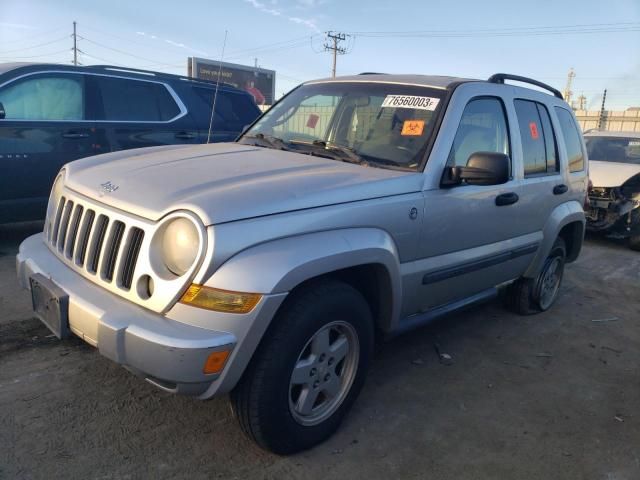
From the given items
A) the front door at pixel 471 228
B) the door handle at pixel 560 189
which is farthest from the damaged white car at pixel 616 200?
the front door at pixel 471 228

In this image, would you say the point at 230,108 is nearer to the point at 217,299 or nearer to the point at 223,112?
the point at 223,112

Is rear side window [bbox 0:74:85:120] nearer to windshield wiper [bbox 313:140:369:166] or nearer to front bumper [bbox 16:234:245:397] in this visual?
Answer: windshield wiper [bbox 313:140:369:166]

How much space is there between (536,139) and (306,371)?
275cm

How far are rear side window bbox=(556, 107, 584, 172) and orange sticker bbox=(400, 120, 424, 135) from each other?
198 cm

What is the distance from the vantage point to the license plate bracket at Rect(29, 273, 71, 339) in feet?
7.70

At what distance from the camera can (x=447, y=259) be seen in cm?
322

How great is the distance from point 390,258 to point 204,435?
1.30 m

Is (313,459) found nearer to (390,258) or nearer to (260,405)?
(260,405)

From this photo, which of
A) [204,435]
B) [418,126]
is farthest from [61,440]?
[418,126]

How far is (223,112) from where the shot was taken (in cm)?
690

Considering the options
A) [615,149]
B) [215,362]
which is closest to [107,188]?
[215,362]

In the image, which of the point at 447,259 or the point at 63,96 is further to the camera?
the point at 63,96

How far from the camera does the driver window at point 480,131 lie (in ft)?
10.7

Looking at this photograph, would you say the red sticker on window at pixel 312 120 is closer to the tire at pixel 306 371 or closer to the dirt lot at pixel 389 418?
the tire at pixel 306 371
